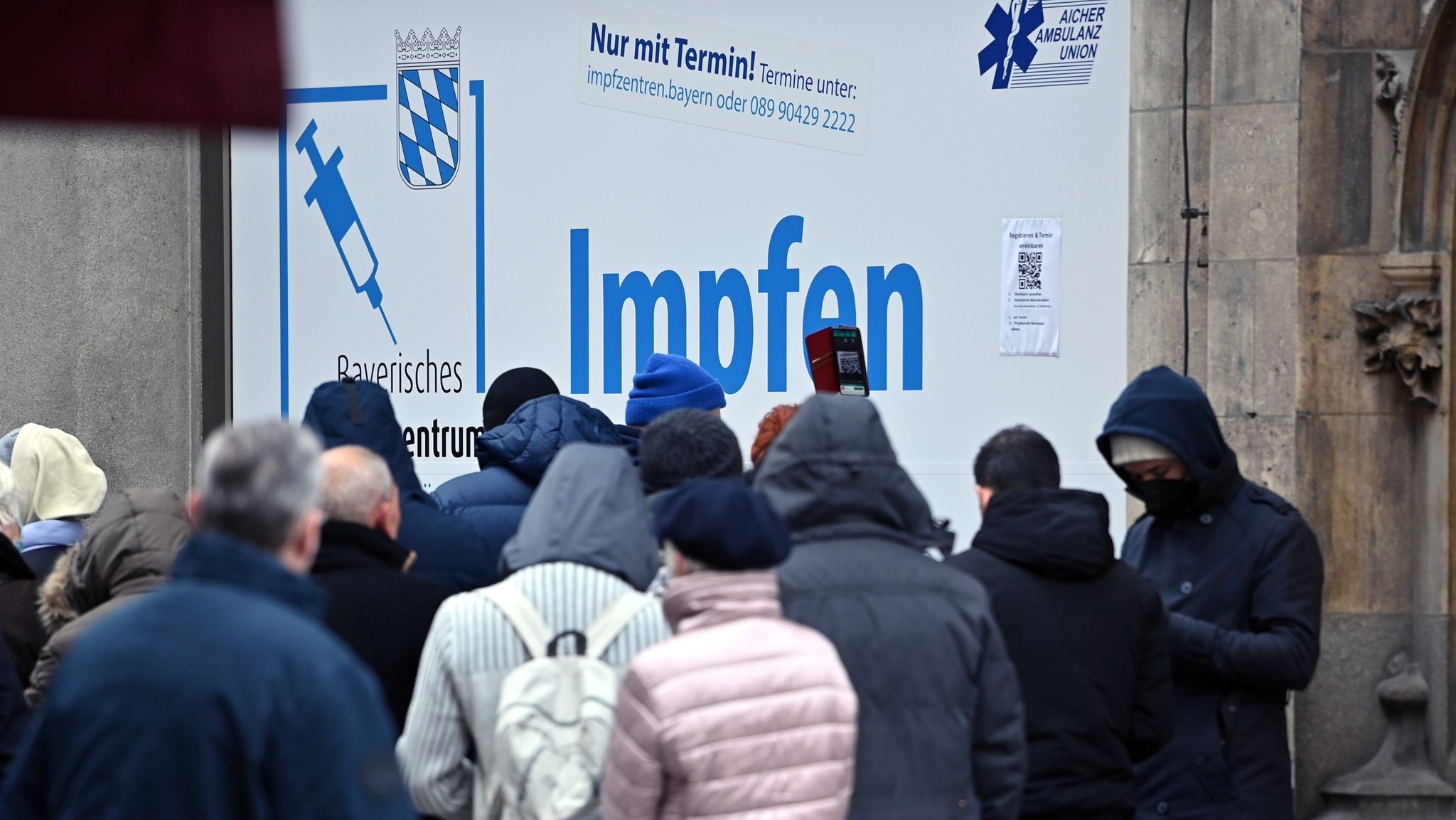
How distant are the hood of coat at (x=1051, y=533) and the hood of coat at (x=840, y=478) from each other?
48cm

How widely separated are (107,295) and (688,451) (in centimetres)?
682

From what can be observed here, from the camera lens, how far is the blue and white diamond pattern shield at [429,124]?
9.70 m

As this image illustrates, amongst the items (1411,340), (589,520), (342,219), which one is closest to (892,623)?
(589,520)

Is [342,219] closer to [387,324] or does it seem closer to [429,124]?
[387,324]

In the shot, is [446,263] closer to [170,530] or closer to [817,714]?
[170,530]

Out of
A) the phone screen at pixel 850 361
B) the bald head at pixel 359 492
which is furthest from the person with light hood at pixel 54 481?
the phone screen at pixel 850 361

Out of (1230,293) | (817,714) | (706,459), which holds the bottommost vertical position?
(817,714)

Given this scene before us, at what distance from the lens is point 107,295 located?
34.7 ft

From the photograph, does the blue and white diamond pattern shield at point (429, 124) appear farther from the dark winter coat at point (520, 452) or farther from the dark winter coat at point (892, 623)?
the dark winter coat at point (892, 623)

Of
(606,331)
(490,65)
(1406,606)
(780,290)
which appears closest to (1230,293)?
(1406,606)

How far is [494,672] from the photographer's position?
3848mm

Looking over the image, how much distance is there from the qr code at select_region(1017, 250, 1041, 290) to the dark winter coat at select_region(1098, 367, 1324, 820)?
3.20 m

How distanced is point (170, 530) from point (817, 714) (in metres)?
1.98

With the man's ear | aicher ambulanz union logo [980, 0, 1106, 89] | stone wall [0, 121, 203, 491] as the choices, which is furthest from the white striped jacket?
stone wall [0, 121, 203, 491]
